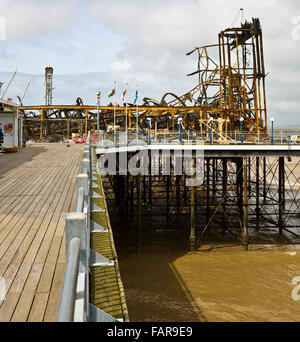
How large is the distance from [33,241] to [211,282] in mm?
11619

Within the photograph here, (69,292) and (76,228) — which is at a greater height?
(76,228)

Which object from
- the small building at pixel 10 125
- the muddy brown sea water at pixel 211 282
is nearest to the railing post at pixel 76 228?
the muddy brown sea water at pixel 211 282

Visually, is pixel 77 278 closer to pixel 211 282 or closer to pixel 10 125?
pixel 211 282

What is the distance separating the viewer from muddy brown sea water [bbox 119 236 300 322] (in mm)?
12516

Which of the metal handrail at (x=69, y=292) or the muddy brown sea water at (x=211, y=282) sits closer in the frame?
the metal handrail at (x=69, y=292)

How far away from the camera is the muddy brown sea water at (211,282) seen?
12.5m

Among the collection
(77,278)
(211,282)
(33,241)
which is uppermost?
(77,278)

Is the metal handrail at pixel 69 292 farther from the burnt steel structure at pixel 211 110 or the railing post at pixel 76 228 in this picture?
the burnt steel structure at pixel 211 110

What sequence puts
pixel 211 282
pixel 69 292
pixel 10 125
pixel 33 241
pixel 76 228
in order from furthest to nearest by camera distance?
pixel 10 125 → pixel 211 282 → pixel 33 241 → pixel 76 228 → pixel 69 292

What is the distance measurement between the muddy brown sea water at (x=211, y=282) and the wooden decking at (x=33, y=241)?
6.14 meters

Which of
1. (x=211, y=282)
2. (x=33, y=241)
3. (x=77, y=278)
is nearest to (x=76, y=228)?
(x=77, y=278)

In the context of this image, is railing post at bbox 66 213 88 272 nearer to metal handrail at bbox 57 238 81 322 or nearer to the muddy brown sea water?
metal handrail at bbox 57 238 81 322

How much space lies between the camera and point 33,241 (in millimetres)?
5816

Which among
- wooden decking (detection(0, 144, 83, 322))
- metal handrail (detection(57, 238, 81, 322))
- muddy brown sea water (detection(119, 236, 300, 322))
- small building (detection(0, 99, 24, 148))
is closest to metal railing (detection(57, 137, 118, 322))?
metal handrail (detection(57, 238, 81, 322))
